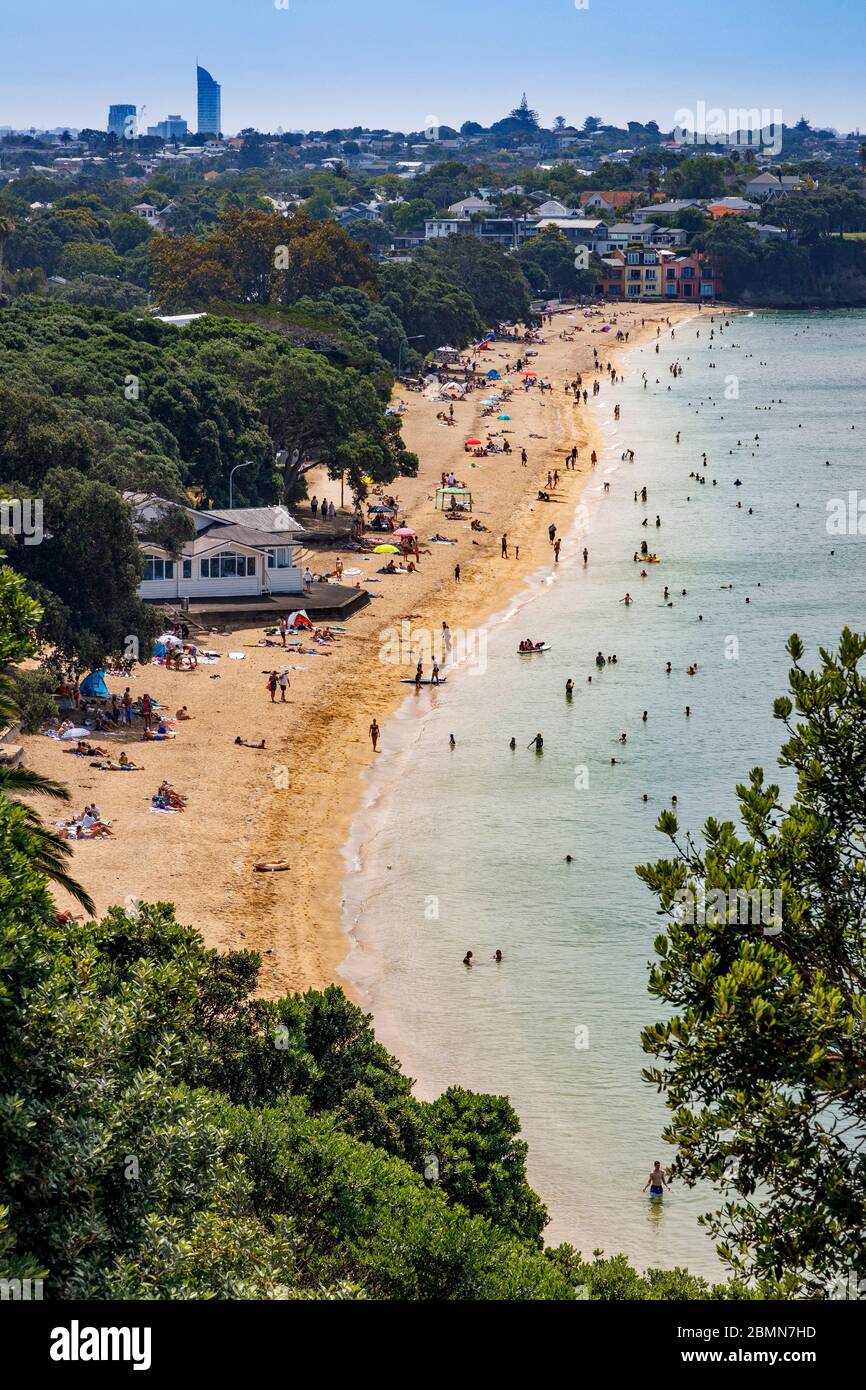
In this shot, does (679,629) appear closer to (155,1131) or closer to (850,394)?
(155,1131)

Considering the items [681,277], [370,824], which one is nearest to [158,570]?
[370,824]

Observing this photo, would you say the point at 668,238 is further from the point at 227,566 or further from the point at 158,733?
the point at 158,733

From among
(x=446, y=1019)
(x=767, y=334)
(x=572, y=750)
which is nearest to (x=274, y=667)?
(x=572, y=750)

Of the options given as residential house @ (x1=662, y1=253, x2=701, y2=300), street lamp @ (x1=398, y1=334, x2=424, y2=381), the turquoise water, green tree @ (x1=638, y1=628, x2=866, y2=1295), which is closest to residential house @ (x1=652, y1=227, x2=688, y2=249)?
residential house @ (x1=662, y1=253, x2=701, y2=300)

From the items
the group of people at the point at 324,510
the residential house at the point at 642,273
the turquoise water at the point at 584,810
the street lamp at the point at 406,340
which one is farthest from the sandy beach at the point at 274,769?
the residential house at the point at 642,273

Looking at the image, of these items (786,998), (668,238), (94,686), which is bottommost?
(786,998)

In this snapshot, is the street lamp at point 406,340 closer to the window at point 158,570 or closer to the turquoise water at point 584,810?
the turquoise water at point 584,810
